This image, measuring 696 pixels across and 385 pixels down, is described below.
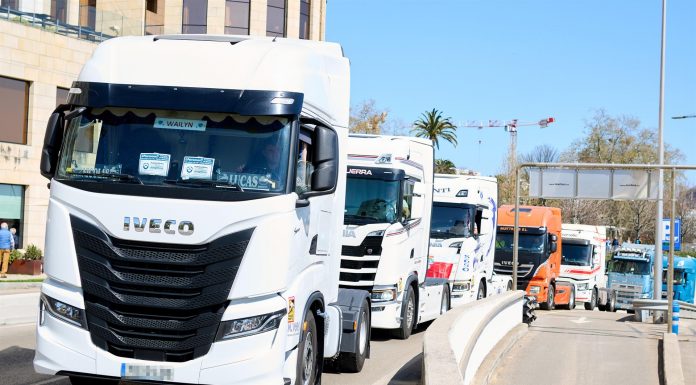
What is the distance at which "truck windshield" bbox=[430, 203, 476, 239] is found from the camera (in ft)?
71.0

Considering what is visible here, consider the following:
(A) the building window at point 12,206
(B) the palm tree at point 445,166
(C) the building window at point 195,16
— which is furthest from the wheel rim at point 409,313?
(B) the palm tree at point 445,166

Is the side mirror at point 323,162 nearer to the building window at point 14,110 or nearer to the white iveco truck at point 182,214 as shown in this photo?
the white iveco truck at point 182,214

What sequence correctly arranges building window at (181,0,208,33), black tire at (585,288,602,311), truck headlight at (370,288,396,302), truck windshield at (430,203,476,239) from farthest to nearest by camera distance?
1. building window at (181,0,208,33)
2. black tire at (585,288,602,311)
3. truck windshield at (430,203,476,239)
4. truck headlight at (370,288,396,302)

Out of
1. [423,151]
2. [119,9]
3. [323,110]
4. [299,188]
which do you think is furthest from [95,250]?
[119,9]

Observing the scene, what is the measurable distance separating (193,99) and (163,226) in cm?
122

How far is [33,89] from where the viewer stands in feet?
109

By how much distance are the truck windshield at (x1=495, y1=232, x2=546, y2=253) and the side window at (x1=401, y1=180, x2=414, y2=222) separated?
1591cm

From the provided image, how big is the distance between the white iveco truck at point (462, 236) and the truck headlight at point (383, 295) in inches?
214

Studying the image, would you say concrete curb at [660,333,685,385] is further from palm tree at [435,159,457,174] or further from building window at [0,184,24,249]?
palm tree at [435,159,457,174]

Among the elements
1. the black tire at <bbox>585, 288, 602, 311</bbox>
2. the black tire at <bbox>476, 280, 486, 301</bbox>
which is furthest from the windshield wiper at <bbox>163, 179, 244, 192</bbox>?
the black tire at <bbox>585, 288, 602, 311</bbox>

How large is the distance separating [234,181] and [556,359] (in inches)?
378

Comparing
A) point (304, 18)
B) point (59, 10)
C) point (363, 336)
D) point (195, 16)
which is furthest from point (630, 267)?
point (363, 336)

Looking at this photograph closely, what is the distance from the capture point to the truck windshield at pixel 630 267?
131ft

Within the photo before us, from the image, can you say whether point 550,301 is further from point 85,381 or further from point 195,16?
point 85,381
